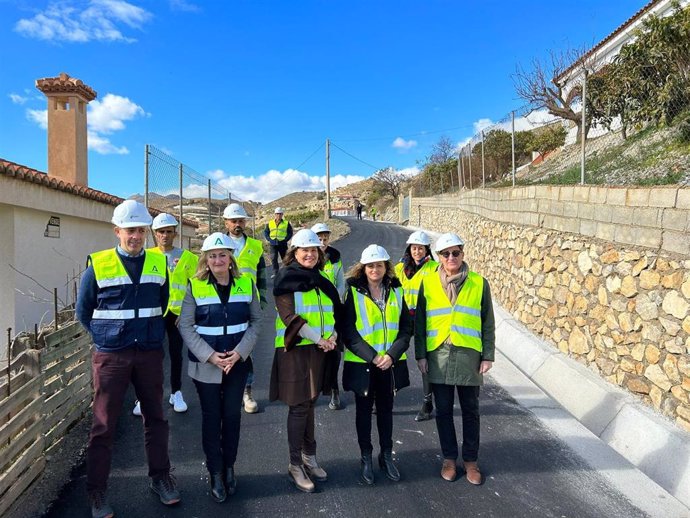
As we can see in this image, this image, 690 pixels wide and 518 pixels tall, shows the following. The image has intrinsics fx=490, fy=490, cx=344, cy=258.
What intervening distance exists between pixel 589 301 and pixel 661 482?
237 cm

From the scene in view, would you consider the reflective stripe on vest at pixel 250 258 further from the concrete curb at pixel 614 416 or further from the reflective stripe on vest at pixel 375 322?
the concrete curb at pixel 614 416

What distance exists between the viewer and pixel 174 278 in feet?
14.8

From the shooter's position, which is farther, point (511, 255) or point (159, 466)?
point (511, 255)

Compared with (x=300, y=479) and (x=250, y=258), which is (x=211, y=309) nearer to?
(x=300, y=479)

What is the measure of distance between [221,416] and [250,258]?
2162 mm

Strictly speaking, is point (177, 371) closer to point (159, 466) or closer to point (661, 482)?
point (159, 466)

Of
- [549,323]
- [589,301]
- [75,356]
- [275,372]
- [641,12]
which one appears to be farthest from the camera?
[641,12]

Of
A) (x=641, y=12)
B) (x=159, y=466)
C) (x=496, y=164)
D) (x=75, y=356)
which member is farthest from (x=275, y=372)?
(x=641, y=12)

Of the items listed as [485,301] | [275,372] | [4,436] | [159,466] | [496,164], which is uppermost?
[496,164]

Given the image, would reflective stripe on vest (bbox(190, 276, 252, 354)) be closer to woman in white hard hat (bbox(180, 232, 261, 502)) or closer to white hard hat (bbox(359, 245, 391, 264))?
woman in white hard hat (bbox(180, 232, 261, 502))

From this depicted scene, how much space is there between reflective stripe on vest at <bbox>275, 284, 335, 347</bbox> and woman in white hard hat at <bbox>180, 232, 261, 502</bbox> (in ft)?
0.76

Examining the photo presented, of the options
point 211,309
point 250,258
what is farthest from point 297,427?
point 250,258

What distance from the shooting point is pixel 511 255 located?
346 inches

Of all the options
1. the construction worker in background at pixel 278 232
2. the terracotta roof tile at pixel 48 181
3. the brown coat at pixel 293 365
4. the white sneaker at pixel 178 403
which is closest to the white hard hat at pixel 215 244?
the brown coat at pixel 293 365
